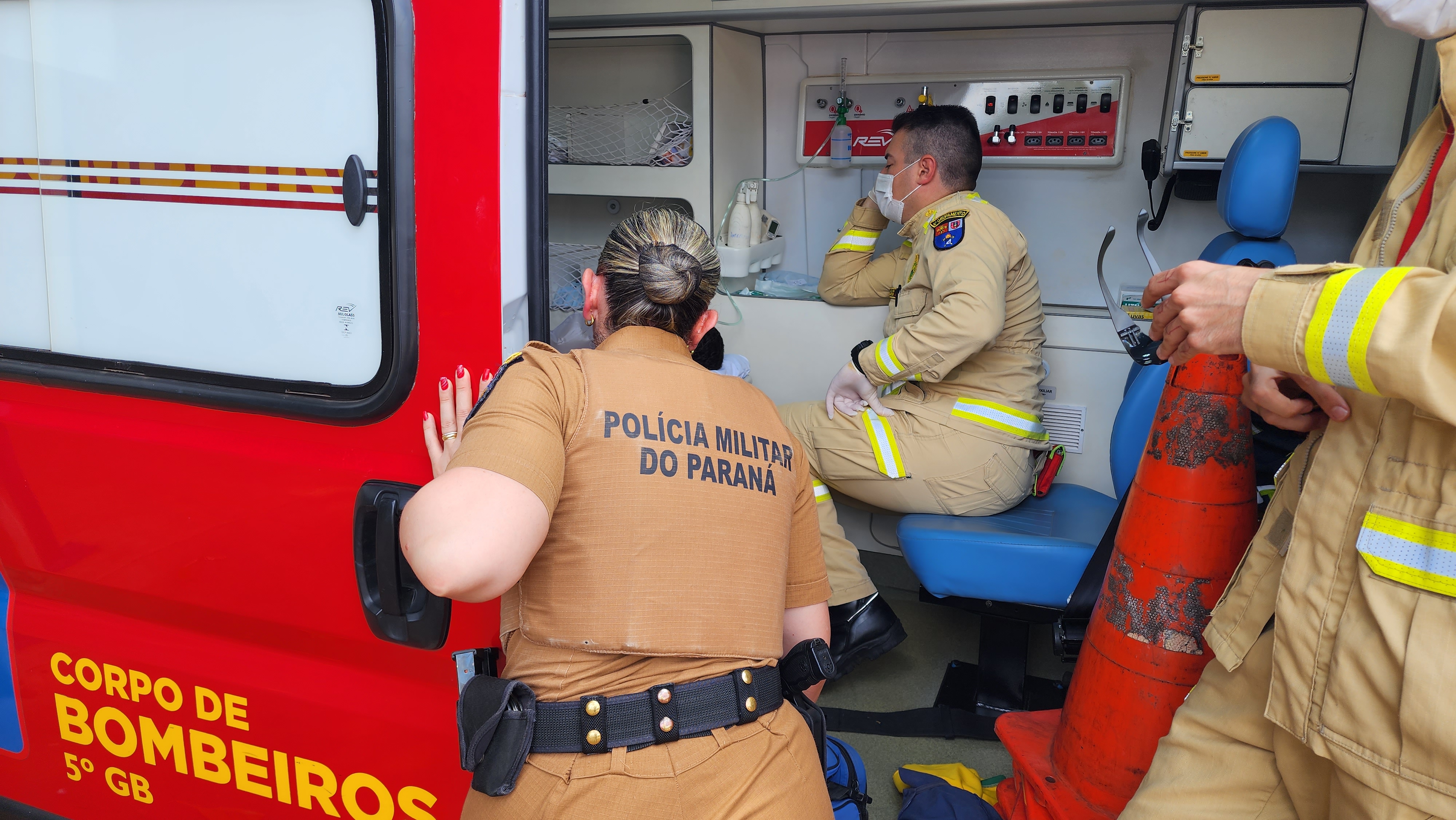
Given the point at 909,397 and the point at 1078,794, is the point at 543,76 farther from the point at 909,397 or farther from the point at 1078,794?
the point at 909,397

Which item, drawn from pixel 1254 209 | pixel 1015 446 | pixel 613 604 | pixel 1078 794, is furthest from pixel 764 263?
pixel 613 604

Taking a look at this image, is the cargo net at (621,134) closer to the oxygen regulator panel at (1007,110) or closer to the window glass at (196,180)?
the oxygen regulator panel at (1007,110)

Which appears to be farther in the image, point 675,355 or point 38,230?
point 38,230

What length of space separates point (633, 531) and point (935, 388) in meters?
1.68

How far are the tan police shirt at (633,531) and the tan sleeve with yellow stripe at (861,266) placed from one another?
1.80 meters

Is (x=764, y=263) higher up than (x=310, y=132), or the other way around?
(x=310, y=132)

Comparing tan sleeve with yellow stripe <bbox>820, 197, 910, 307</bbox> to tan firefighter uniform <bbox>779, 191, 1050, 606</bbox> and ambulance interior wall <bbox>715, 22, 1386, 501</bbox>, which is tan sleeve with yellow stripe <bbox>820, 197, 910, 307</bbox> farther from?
tan firefighter uniform <bbox>779, 191, 1050, 606</bbox>

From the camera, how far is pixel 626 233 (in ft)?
4.05

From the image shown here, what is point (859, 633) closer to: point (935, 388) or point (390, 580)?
point (935, 388)

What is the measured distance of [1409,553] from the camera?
974 millimetres

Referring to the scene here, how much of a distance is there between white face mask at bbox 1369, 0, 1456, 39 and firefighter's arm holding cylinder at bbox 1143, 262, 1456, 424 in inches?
11.8

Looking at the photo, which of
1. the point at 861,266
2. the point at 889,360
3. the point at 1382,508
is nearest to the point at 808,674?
the point at 1382,508

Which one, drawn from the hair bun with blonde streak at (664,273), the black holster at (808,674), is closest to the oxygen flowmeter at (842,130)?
the hair bun with blonde streak at (664,273)

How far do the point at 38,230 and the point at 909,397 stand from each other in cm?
192
